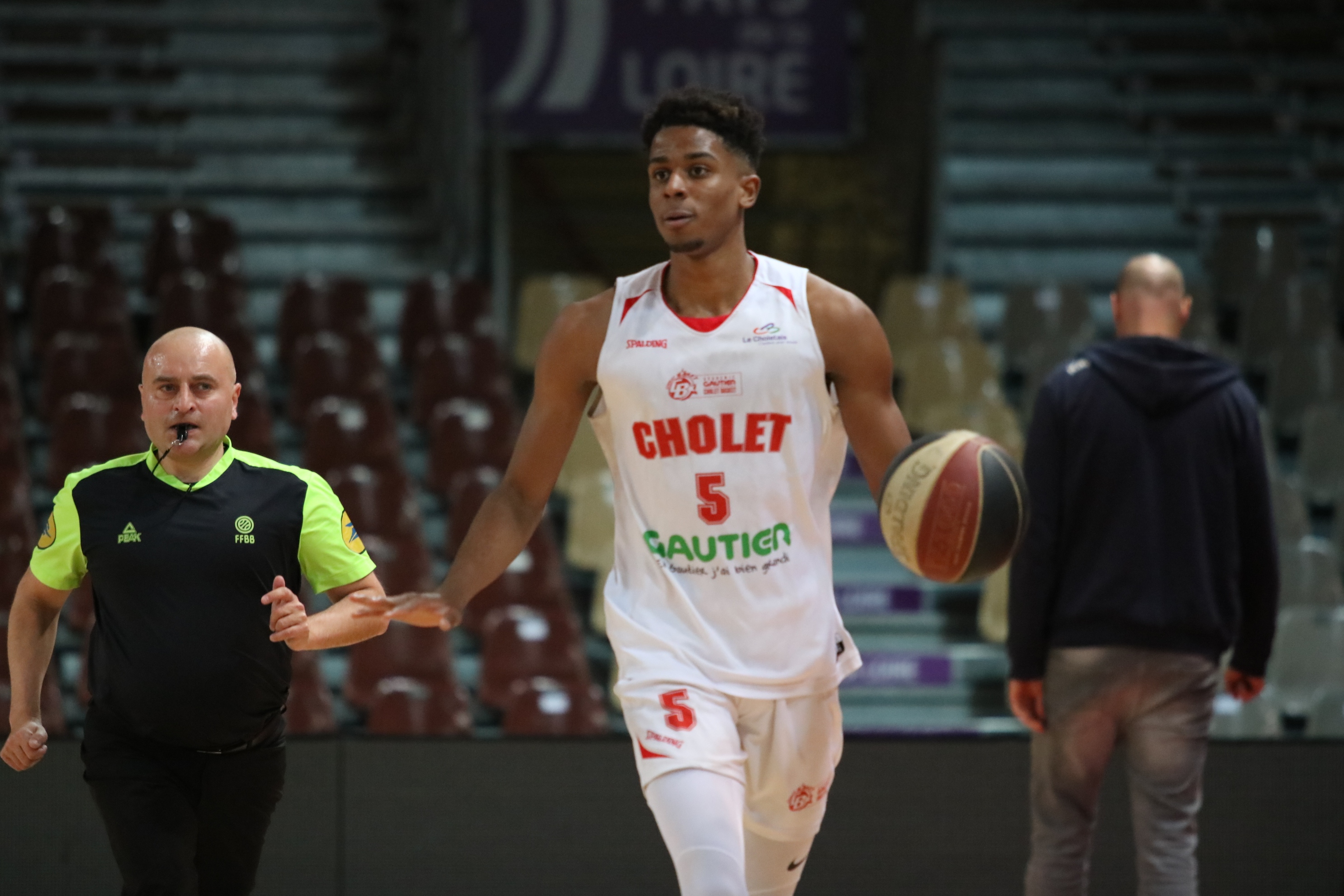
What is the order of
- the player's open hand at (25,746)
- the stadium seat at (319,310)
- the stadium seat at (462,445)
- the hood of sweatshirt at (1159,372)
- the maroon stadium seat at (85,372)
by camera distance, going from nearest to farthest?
the player's open hand at (25,746)
the hood of sweatshirt at (1159,372)
the stadium seat at (462,445)
the maroon stadium seat at (85,372)
the stadium seat at (319,310)

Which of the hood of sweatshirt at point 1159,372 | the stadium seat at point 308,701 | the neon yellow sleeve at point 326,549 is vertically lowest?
the stadium seat at point 308,701

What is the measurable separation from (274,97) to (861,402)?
798 centimetres

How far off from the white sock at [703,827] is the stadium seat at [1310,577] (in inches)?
193

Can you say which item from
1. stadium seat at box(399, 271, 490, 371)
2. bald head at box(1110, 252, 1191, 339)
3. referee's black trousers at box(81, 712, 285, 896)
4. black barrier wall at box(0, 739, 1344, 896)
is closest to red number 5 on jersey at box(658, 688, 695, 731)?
referee's black trousers at box(81, 712, 285, 896)

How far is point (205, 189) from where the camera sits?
417 inches

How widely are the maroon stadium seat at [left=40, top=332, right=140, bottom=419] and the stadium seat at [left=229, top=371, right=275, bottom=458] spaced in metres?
0.64

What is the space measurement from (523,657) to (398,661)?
0.51 m

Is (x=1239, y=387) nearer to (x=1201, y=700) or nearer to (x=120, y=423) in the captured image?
(x=1201, y=700)

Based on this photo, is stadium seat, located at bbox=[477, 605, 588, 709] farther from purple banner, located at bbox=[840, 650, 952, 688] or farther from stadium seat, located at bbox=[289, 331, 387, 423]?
stadium seat, located at bbox=[289, 331, 387, 423]

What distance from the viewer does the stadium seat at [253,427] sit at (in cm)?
792

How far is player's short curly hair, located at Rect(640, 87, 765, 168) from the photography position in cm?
376

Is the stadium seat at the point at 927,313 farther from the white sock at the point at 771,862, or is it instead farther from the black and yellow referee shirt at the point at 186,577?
the black and yellow referee shirt at the point at 186,577

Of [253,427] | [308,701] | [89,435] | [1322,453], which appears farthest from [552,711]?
[1322,453]

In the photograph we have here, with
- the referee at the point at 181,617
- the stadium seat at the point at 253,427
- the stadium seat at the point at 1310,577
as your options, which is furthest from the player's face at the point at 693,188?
the stadium seat at the point at 1310,577
